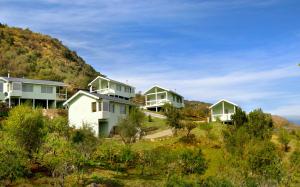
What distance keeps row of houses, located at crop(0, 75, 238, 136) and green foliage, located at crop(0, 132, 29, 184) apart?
24804 mm

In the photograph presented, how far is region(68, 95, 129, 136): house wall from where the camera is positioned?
58.4m

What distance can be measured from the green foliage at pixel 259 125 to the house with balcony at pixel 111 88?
105 feet

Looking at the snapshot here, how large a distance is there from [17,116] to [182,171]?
14.0 meters

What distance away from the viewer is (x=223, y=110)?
68.6 metres

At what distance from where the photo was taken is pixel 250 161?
32.0 m

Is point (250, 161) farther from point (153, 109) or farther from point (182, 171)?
point (153, 109)

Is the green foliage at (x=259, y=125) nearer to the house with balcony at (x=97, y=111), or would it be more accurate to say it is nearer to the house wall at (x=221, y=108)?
the house wall at (x=221, y=108)

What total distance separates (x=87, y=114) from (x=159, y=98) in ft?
86.5

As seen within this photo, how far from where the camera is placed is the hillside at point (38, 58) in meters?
86.5

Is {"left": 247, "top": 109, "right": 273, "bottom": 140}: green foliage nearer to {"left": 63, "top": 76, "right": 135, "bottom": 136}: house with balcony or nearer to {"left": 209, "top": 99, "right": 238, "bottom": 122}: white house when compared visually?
{"left": 209, "top": 99, "right": 238, "bottom": 122}: white house

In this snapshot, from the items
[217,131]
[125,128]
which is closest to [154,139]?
[125,128]

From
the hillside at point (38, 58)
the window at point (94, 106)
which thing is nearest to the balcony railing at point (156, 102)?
the hillside at point (38, 58)

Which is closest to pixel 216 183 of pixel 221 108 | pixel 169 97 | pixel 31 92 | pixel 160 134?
pixel 160 134

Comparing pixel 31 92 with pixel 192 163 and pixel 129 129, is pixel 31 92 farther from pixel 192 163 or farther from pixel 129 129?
pixel 192 163
